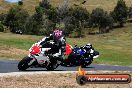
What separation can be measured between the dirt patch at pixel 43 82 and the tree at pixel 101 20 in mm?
123424

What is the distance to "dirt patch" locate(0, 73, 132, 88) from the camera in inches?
694

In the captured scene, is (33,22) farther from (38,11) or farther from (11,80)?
(11,80)

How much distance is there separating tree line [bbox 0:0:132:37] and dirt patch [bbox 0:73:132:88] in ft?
315

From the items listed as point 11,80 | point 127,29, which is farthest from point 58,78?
point 127,29

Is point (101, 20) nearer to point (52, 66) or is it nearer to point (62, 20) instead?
point (62, 20)

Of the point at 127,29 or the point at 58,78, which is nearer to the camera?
the point at 58,78

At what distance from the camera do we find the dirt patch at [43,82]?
57.9 feet

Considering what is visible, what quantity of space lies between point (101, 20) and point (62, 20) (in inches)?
524

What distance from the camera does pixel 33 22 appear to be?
407 feet

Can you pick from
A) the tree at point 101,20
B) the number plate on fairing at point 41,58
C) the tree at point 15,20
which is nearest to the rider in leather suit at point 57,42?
the number plate on fairing at point 41,58

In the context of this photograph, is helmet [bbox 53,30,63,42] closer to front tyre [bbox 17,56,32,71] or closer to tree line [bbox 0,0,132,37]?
front tyre [bbox 17,56,32,71]

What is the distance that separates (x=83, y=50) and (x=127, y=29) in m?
127

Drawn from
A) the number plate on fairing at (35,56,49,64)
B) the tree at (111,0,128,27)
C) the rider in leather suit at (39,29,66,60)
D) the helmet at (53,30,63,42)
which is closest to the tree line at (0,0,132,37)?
the tree at (111,0,128,27)

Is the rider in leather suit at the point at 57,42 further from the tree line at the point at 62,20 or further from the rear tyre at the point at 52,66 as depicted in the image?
the tree line at the point at 62,20
